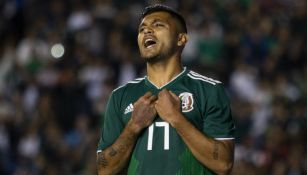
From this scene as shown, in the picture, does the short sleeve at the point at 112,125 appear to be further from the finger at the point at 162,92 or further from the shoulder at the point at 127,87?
the finger at the point at 162,92

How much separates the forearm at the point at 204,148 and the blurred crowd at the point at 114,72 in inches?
235

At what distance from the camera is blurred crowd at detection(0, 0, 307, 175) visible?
1202 cm

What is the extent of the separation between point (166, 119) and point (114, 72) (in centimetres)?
810

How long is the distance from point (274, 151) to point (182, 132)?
6.80m

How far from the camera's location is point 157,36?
5.26 meters

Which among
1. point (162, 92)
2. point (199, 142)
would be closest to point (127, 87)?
point (162, 92)

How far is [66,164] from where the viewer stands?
12.2 m

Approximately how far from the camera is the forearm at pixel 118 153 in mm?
5164

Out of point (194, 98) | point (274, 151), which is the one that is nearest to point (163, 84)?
point (194, 98)

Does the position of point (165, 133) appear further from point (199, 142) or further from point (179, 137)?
point (199, 142)

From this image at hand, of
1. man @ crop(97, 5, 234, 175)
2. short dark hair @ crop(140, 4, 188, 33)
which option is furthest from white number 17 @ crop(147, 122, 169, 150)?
short dark hair @ crop(140, 4, 188, 33)

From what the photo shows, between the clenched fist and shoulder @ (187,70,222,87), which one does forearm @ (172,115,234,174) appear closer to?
the clenched fist

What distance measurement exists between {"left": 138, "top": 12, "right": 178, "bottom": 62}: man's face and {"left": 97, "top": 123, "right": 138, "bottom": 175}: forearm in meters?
0.45

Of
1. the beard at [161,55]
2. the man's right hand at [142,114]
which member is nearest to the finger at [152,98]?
the man's right hand at [142,114]
